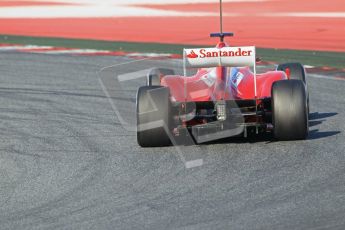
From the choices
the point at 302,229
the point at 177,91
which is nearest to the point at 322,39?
the point at 177,91

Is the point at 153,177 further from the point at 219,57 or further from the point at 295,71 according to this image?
the point at 295,71

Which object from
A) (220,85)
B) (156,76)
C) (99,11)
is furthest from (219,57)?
(99,11)

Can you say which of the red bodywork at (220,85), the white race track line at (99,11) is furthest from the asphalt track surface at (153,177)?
the white race track line at (99,11)

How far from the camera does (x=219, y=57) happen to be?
1178cm

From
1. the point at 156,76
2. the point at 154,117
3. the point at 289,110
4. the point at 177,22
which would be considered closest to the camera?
the point at 289,110

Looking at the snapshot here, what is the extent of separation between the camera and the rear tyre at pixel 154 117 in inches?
441

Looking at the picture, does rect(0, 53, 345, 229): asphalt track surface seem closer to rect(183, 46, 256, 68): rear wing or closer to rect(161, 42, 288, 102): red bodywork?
rect(161, 42, 288, 102): red bodywork

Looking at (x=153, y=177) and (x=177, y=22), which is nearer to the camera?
(x=153, y=177)

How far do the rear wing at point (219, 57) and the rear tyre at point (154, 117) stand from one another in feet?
1.97

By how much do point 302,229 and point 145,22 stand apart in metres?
20.9

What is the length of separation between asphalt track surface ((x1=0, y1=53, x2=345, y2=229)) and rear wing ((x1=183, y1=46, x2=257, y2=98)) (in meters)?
0.89

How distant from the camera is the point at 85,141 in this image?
12156 mm

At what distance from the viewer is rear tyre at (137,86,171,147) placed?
11.2 meters

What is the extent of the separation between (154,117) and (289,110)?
146cm
